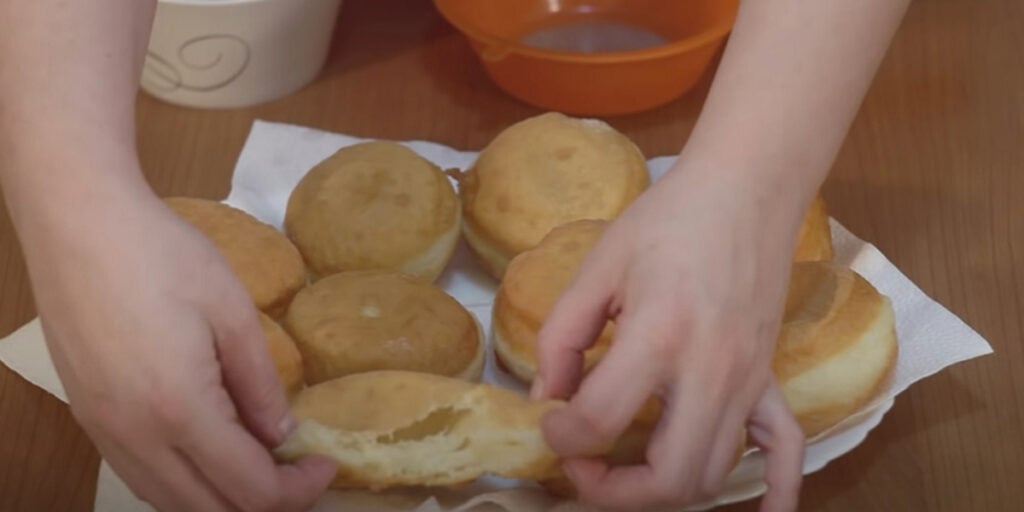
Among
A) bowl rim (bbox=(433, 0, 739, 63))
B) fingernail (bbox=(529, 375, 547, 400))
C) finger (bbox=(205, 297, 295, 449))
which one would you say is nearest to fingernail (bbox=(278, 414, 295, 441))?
finger (bbox=(205, 297, 295, 449))

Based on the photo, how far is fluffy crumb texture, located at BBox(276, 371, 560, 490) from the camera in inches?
24.1

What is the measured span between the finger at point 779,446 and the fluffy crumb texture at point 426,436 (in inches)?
4.0

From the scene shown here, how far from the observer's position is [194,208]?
79 centimetres

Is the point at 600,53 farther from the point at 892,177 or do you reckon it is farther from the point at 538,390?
the point at 538,390

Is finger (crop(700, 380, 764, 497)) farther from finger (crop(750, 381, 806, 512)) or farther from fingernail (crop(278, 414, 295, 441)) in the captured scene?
fingernail (crop(278, 414, 295, 441))

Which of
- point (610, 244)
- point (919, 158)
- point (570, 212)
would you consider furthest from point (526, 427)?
point (919, 158)

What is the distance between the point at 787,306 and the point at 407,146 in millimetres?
332

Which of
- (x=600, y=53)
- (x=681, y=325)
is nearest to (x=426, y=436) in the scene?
(x=681, y=325)

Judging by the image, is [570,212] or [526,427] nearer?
[526,427]

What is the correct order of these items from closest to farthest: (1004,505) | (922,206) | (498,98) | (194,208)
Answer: (1004,505), (194,208), (922,206), (498,98)

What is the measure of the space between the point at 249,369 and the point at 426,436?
4.6 inches

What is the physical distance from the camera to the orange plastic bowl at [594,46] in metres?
0.94

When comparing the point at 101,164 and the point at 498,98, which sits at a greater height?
the point at 101,164

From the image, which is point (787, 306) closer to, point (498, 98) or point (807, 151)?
point (807, 151)
